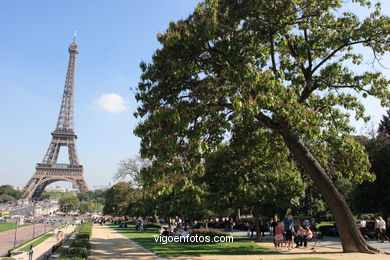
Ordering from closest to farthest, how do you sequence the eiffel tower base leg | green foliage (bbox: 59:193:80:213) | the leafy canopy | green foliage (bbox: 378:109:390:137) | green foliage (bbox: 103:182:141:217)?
the leafy canopy → green foliage (bbox: 378:109:390:137) → green foliage (bbox: 103:182:141:217) → the eiffel tower base leg → green foliage (bbox: 59:193:80:213)

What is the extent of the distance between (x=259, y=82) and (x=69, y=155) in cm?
9995

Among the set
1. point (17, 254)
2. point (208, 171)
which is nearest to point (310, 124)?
point (208, 171)

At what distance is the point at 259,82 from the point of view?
11.1 meters

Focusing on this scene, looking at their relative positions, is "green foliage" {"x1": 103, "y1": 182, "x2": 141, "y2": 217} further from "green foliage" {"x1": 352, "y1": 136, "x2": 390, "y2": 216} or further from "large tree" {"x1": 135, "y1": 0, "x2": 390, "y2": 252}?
"large tree" {"x1": 135, "y1": 0, "x2": 390, "y2": 252}

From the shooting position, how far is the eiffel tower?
95.4 meters

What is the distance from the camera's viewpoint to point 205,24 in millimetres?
11844

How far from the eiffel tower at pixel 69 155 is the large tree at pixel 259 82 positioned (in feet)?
290

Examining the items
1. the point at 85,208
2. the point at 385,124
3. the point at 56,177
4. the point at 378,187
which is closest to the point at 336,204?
the point at 378,187

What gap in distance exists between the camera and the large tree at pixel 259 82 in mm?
11453

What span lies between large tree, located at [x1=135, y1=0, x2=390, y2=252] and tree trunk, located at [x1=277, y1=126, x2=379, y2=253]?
42 millimetres

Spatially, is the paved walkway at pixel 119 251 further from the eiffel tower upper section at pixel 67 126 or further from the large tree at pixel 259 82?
the eiffel tower upper section at pixel 67 126

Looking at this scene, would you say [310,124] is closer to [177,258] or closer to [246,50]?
→ [246,50]

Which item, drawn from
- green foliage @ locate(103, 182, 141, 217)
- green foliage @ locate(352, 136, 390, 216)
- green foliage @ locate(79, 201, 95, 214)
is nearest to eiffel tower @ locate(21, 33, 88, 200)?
green foliage @ locate(103, 182, 141, 217)

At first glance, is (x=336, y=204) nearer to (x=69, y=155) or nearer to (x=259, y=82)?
(x=259, y=82)
